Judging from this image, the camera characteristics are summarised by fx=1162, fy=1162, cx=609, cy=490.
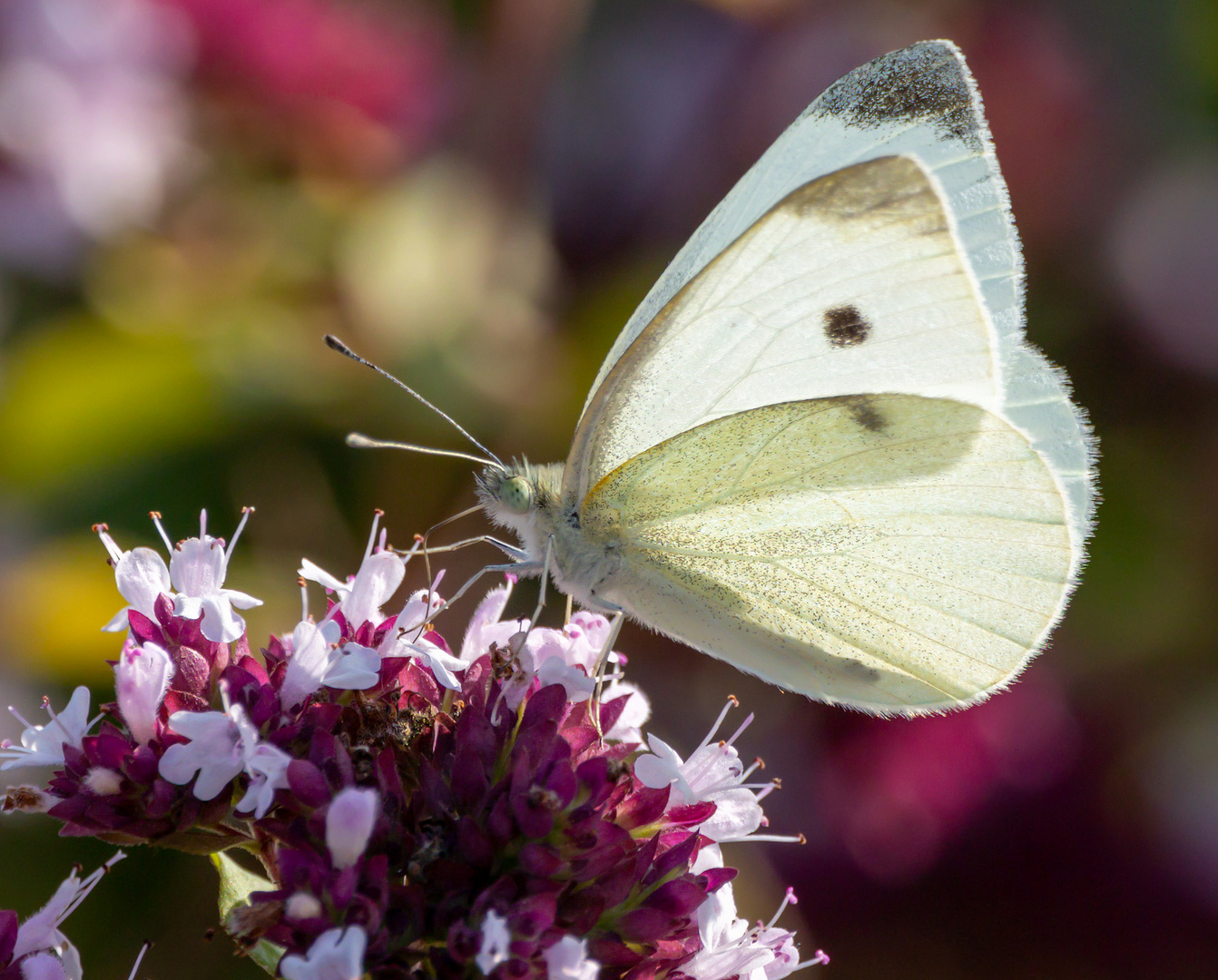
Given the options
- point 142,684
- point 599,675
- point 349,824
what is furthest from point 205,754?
point 599,675

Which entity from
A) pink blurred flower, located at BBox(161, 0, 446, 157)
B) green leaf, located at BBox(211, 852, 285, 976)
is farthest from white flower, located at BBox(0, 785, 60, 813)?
pink blurred flower, located at BBox(161, 0, 446, 157)

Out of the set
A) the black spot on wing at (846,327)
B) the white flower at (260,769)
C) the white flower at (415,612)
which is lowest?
the white flower at (260,769)

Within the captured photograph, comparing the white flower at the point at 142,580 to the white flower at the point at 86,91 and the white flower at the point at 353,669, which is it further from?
the white flower at the point at 86,91

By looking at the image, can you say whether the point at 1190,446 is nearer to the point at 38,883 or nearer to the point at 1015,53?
the point at 1015,53

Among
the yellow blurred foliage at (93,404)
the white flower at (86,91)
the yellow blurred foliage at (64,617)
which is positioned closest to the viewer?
the yellow blurred foliage at (64,617)

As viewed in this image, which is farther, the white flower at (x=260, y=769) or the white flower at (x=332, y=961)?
the white flower at (x=260, y=769)

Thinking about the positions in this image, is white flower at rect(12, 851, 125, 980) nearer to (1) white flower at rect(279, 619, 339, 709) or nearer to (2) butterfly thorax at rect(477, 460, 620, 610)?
(1) white flower at rect(279, 619, 339, 709)

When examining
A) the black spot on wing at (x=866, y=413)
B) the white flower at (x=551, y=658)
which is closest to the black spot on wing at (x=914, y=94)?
the black spot on wing at (x=866, y=413)

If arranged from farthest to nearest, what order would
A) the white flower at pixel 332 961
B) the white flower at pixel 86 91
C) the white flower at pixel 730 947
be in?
the white flower at pixel 86 91, the white flower at pixel 730 947, the white flower at pixel 332 961
